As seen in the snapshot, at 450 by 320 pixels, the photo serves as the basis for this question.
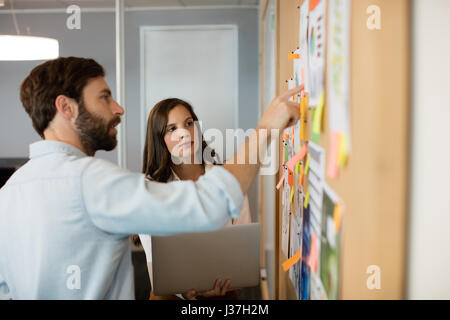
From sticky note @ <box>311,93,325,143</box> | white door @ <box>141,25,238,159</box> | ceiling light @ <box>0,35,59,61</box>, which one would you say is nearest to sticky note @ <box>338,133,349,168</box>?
sticky note @ <box>311,93,325,143</box>

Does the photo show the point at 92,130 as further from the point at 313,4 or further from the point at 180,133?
the point at 180,133

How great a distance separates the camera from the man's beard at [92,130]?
998 mm

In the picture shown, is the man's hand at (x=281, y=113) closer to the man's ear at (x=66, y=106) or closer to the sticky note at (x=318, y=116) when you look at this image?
the sticky note at (x=318, y=116)

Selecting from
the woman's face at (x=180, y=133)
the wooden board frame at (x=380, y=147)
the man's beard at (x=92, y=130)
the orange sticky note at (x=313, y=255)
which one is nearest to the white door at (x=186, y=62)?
the woman's face at (x=180, y=133)

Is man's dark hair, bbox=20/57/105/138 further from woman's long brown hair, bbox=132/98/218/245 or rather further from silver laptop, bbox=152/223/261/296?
woman's long brown hair, bbox=132/98/218/245

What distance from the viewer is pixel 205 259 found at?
1.38m

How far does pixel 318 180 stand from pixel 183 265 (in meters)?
0.68

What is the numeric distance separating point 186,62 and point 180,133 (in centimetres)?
207

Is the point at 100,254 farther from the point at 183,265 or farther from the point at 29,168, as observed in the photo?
the point at 183,265

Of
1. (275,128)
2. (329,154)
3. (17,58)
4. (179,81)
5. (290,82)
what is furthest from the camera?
(179,81)

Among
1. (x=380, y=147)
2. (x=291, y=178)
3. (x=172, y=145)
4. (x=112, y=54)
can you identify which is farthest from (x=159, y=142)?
(x=112, y=54)

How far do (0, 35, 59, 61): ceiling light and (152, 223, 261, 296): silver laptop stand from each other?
5.74ft
